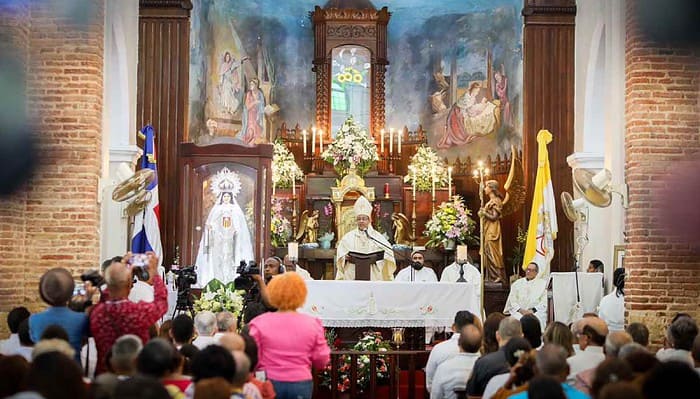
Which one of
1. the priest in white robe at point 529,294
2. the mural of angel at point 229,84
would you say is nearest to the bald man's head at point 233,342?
the priest in white robe at point 529,294

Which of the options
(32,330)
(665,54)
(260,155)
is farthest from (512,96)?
(32,330)

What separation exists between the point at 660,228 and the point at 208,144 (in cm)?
721

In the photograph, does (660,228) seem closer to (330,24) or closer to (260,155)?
(260,155)

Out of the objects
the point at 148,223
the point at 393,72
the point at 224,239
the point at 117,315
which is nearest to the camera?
the point at 117,315

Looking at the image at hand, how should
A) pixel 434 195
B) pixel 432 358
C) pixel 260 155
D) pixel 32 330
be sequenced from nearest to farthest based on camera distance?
pixel 32 330 < pixel 432 358 < pixel 260 155 < pixel 434 195

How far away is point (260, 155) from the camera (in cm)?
1641

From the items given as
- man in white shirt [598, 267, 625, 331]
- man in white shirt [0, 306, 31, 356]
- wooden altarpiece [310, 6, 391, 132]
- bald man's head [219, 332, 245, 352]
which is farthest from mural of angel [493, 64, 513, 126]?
bald man's head [219, 332, 245, 352]

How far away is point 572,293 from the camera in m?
14.4

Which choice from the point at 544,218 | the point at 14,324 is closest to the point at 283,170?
the point at 544,218

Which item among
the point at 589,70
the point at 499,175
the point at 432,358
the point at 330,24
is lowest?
the point at 432,358

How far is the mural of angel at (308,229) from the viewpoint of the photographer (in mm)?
19734

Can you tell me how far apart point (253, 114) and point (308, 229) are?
307cm

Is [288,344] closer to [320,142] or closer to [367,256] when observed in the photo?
[367,256]

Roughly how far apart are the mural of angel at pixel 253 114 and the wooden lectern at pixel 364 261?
21.8 feet
